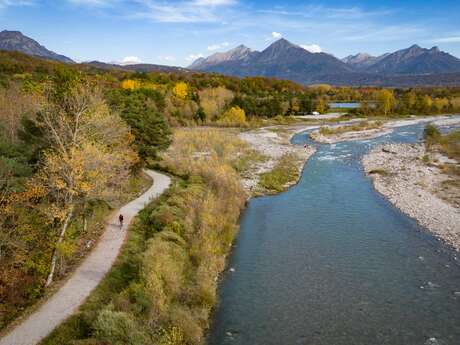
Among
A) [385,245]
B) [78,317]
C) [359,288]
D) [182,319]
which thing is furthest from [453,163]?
[78,317]

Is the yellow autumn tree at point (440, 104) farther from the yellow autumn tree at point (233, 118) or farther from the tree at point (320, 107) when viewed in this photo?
the yellow autumn tree at point (233, 118)

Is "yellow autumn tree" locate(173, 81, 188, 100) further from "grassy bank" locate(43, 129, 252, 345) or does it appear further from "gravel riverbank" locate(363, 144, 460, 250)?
"grassy bank" locate(43, 129, 252, 345)

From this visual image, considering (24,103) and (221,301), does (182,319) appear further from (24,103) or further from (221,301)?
(24,103)

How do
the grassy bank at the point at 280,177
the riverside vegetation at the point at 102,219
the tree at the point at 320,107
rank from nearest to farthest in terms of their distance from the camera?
the riverside vegetation at the point at 102,219 → the grassy bank at the point at 280,177 → the tree at the point at 320,107

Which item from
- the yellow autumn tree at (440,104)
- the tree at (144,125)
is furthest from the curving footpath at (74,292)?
the yellow autumn tree at (440,104)

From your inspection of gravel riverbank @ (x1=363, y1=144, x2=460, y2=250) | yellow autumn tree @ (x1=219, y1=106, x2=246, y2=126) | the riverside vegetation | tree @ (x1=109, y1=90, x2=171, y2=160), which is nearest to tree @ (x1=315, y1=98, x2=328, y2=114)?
yellow autumn tree @ (x1=219, y1=106, x2=246, y2=126)
